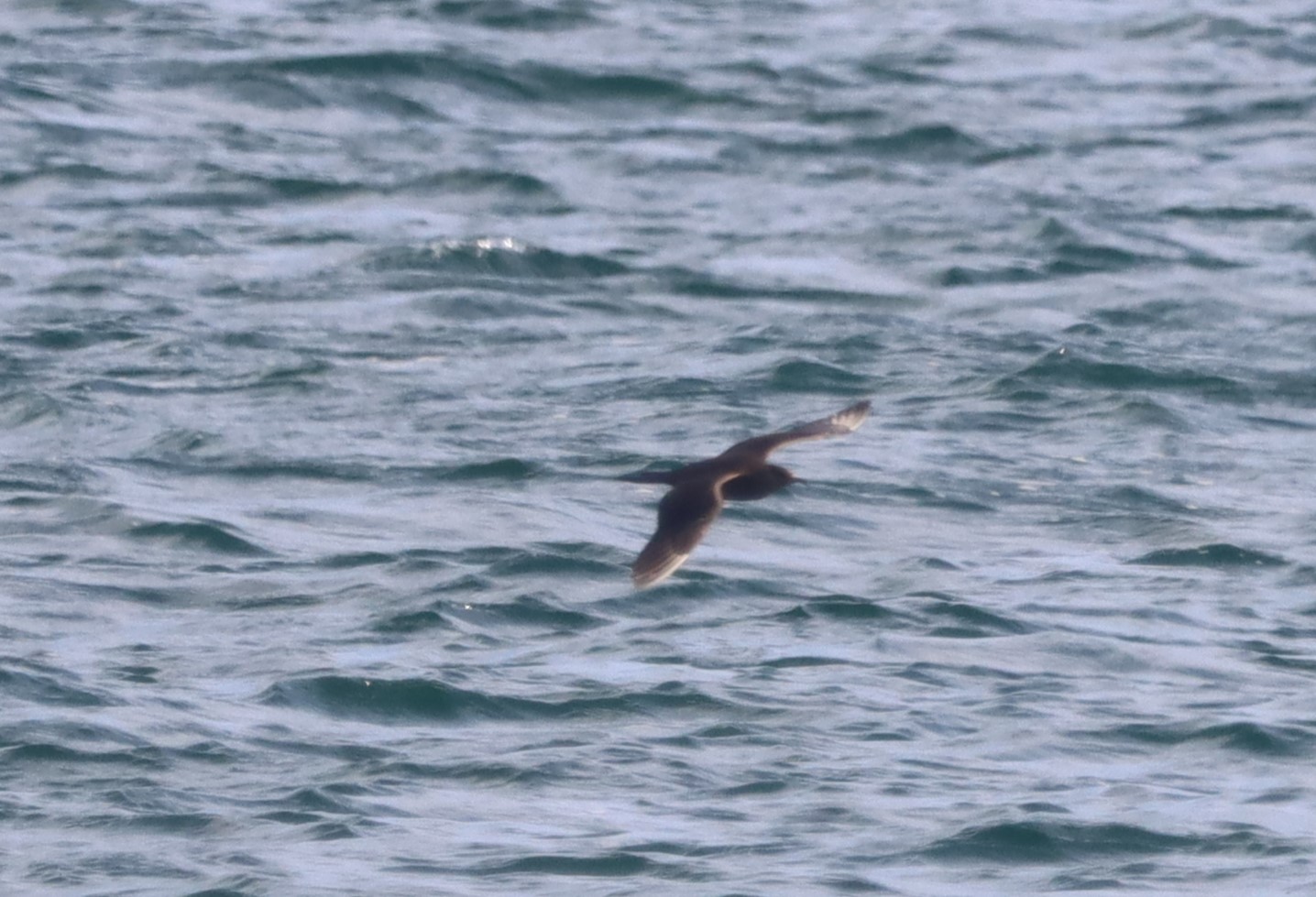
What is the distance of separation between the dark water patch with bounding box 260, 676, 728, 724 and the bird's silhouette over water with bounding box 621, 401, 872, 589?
2.10 meters

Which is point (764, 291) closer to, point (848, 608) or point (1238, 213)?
point (1238, 213)

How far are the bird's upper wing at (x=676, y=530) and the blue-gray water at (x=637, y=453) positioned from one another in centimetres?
170

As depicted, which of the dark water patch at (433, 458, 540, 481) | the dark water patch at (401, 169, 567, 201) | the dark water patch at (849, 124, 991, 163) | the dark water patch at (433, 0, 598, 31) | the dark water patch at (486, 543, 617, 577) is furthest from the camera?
the dark water patch at (433, 0, 598, 31)

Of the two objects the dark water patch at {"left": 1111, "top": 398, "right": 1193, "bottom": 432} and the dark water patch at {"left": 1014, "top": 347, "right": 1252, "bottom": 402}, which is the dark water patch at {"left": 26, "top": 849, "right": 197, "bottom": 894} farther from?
the dark water patch at {"left": 1014, "top": 347, "right": 1252, "bottom": 402}

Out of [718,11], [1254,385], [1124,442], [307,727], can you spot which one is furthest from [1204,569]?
[718,11]

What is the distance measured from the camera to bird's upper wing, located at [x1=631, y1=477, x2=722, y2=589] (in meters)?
8.99

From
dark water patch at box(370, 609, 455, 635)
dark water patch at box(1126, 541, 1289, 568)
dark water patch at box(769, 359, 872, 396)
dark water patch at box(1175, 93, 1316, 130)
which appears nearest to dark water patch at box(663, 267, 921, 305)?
dark water patch at box(769, 359, 872, 396)

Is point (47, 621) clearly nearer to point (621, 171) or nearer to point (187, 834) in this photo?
point (187, 834)

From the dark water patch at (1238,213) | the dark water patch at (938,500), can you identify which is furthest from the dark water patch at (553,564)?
the dark water patch at (1238,213)

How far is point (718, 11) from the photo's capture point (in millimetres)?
25531

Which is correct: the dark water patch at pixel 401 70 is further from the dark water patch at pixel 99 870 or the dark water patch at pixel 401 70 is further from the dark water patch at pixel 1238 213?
the dark water patch at pixel 99 870

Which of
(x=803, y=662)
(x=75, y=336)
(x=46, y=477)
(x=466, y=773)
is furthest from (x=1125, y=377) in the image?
(x=466, y=773)

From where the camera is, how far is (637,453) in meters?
15.3

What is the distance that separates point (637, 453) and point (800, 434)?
16.8ft
